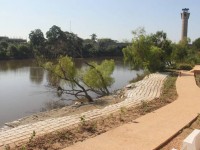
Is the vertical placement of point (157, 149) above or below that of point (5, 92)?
above

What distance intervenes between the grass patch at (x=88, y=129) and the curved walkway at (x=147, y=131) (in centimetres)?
23

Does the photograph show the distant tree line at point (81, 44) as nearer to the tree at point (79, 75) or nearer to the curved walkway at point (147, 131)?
the tree at point (79, 75)

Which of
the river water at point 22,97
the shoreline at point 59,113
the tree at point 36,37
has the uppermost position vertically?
the tree at point 36,37

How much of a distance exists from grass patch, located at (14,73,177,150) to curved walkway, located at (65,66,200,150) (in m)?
0.23

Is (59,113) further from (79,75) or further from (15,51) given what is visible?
(15,51)

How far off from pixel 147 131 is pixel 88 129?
1.29 meters

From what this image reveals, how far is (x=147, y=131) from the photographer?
6.64m

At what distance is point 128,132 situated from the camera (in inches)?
259

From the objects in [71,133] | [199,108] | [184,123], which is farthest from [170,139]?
[199,108]

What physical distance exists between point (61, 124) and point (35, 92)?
1601 cm

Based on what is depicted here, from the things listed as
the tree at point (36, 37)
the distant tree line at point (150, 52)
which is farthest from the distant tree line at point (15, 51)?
the distant tree line at point (150, 52)

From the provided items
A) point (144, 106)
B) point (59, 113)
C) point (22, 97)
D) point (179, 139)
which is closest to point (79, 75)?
point (22, 97)

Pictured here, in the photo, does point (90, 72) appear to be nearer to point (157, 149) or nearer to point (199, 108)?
point (199, 108)

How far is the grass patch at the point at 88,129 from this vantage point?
5.83 m
